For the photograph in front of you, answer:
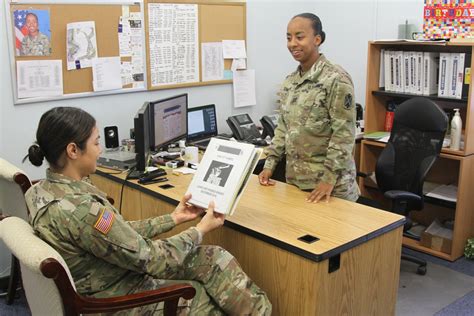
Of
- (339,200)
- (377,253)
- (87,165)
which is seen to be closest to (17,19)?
(87,165)

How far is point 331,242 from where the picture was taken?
76.3 inches

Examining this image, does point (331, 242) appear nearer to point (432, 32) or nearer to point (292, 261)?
point (292, 261)

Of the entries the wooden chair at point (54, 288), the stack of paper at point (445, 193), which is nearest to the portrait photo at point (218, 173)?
the wooden chair at point (54, 288)

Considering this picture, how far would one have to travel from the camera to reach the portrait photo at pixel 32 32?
2.94m

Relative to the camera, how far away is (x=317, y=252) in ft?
6.04

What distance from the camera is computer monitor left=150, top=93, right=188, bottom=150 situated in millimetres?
3004

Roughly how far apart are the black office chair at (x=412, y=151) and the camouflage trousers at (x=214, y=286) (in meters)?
1.44

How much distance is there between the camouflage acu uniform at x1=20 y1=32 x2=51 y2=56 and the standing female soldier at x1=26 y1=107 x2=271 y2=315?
1418 millimetres

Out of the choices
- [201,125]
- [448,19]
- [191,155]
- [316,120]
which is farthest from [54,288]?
[448,19]

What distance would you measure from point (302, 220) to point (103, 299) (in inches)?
33.7

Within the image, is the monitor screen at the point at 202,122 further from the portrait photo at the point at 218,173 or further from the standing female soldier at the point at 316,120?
the portrait photo at the point at 218,173

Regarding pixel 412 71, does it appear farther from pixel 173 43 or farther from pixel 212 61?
pixel 173 43

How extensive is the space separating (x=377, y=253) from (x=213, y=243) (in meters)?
0.69

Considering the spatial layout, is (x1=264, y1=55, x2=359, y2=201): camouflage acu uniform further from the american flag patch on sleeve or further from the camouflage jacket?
the american flag patch on sleeve
